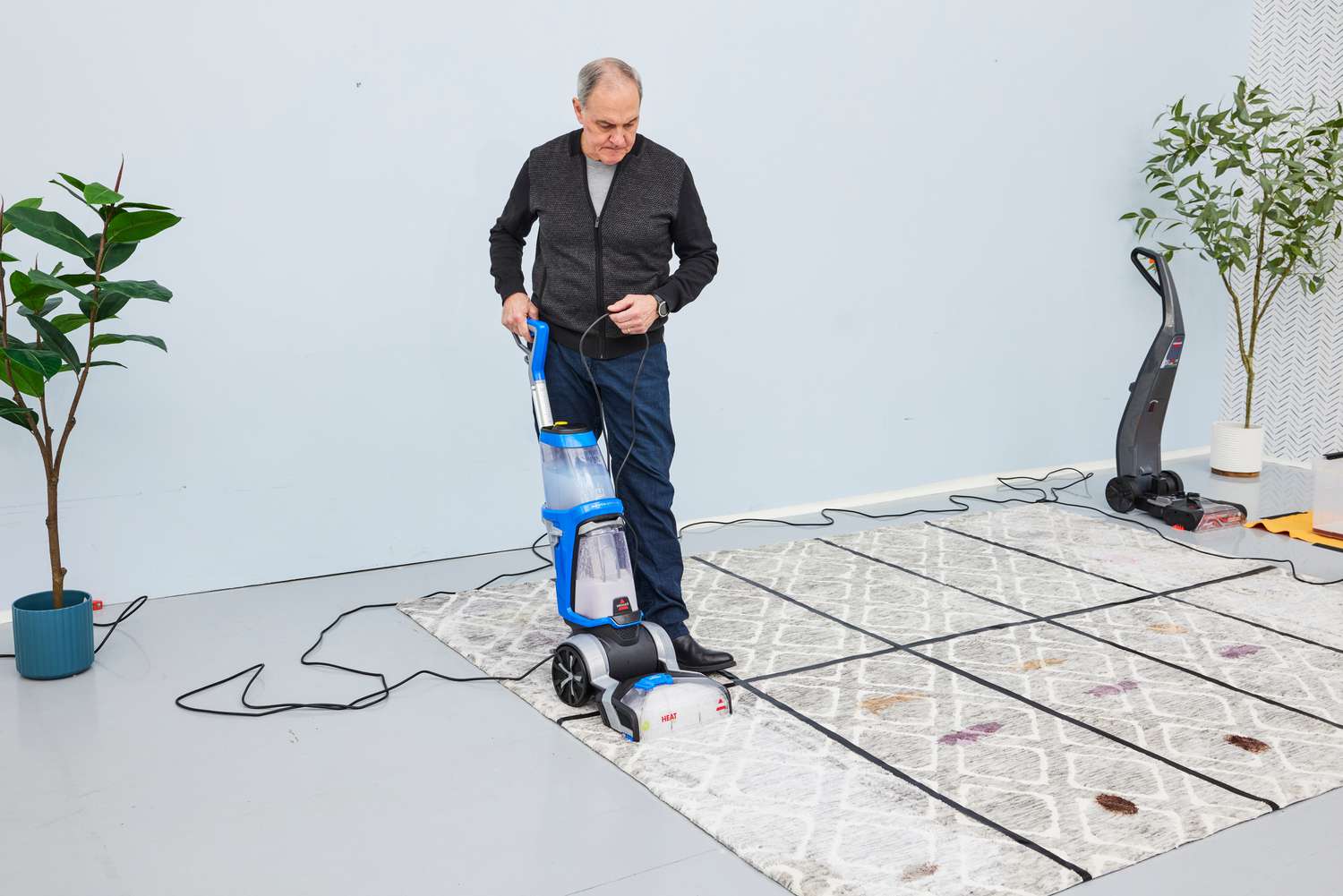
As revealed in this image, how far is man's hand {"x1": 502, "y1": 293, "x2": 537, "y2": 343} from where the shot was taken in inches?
103

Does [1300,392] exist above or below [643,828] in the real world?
above

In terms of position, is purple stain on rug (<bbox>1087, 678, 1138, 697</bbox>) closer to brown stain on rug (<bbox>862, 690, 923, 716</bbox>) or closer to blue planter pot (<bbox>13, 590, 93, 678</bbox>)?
brown stain on rug (<bbox>862, 690, 923, 716</bbox>)

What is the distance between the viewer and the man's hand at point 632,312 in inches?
99.7

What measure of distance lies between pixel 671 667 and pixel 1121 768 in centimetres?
92

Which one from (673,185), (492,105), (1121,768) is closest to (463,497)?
(492,105)

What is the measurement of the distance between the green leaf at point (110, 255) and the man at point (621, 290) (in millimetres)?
797

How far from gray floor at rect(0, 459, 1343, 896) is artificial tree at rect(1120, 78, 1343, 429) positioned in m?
3.06

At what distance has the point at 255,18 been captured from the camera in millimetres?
3205

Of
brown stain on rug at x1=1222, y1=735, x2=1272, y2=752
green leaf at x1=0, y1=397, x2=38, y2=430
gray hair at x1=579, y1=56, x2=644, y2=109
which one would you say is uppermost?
gray hair at x1=579, y1=56, x2=644, y2=109

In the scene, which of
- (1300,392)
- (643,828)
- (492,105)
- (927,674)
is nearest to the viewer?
(643,828)

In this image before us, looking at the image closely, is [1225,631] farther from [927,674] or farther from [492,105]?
[492,105]

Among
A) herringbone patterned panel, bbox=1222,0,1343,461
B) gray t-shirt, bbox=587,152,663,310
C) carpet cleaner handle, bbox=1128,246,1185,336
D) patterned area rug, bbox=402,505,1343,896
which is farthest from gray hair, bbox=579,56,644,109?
herringbone patterned panel, bbox=1222,0,1343,461

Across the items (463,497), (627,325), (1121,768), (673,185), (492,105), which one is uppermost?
(492,105)

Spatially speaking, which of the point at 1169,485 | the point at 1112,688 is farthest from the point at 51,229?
the point at 1169,485
